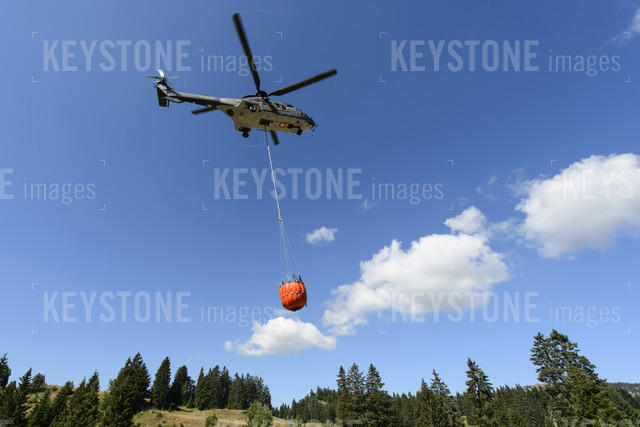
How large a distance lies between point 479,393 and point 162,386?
253ft

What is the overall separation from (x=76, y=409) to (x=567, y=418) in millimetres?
66673

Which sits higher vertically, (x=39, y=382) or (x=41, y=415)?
(x=41, y=415)

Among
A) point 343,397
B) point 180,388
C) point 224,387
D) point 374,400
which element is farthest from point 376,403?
point 224,387

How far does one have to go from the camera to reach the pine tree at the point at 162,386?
7544 centimetres

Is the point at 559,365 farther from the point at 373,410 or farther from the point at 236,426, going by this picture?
the point at 236,426

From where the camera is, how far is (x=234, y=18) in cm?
1214

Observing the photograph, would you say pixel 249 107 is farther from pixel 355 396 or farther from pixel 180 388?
pixel 180 388

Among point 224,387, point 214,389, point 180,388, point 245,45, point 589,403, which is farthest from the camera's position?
point 224,387

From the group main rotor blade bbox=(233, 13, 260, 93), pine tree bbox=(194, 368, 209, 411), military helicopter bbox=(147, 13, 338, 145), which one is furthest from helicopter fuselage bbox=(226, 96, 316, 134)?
pine tree bbox=(194, 368, 209, 411)

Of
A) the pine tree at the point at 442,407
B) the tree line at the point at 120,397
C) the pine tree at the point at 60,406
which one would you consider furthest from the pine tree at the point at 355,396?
the pine tree at the point at 60,406

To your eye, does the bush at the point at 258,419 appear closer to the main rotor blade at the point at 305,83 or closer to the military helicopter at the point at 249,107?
the military helicopter at the point at 249,107

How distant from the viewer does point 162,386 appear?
3164 inches

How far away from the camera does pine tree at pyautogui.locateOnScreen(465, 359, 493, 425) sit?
46.0 m

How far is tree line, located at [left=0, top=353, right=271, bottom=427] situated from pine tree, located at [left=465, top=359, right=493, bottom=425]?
49.8 m
